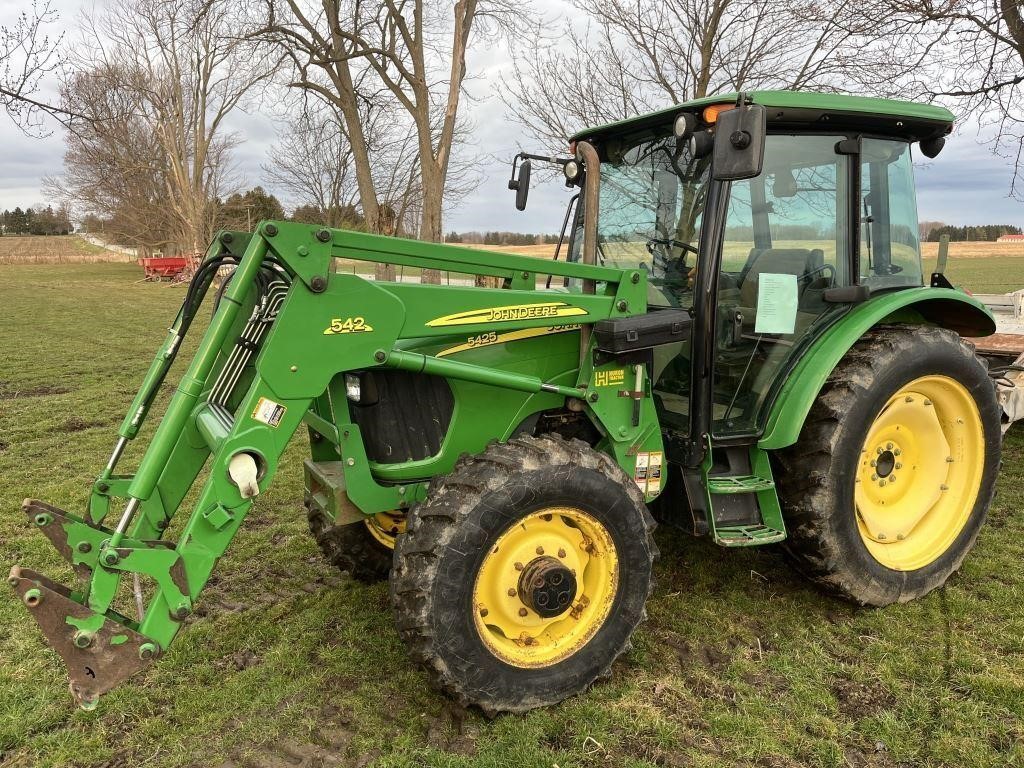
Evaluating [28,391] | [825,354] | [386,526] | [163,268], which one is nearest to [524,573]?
[386,526]

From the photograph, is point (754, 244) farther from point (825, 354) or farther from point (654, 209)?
point (825, 354)

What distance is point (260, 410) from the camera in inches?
96.0

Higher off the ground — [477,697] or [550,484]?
[550,484]

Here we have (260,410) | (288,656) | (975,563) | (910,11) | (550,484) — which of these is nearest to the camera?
(260,410)

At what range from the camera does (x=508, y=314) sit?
113 inches

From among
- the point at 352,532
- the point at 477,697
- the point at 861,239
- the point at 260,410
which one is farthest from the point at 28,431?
the point at 861,239

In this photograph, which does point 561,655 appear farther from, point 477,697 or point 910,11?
point 910,11

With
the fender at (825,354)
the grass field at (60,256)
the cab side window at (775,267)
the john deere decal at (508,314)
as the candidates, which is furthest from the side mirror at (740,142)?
the grass field at (60,256)

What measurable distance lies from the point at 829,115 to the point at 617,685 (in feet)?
8.54

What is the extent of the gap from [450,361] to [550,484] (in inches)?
24.4

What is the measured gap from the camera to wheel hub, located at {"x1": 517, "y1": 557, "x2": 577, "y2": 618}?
2.67 meters

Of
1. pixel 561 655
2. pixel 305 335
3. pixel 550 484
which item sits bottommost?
pixel 561 655

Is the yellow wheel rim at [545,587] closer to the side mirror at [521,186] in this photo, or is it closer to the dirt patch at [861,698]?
the dirt patch at [861,698]

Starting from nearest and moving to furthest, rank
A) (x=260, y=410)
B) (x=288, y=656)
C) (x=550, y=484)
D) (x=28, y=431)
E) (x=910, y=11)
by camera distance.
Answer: (x=260, y=410) → (x=550, y=484) → (x=288, y=656) → (x=28, y=431) → (x=910, y=11)
